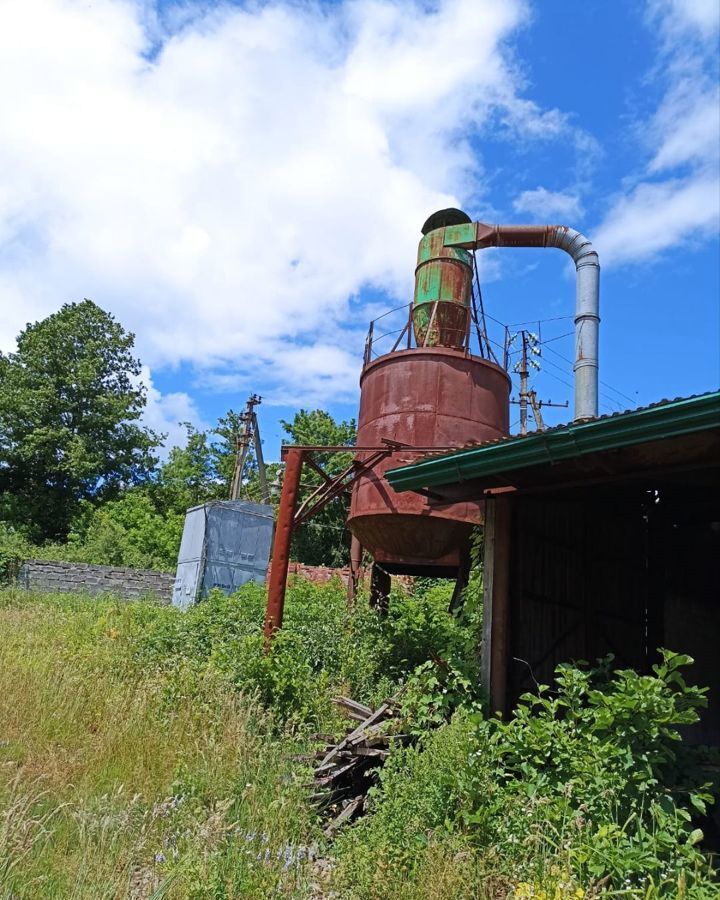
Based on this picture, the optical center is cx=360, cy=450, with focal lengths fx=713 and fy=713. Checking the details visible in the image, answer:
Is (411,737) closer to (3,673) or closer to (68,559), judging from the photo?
(3,673)

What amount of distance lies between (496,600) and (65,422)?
29.5 meters

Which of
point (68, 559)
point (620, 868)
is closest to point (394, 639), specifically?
point (620, 868)

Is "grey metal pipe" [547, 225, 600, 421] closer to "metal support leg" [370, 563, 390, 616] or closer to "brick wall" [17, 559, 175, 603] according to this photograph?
"metal support leg" [370, 563, 390, 616]

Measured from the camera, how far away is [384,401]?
11383mm

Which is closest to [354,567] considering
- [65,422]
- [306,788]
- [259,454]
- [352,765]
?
[352,765]

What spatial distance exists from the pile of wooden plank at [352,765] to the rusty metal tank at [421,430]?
408 centimetres

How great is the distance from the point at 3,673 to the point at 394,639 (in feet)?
14.5

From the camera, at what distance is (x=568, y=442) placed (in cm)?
542

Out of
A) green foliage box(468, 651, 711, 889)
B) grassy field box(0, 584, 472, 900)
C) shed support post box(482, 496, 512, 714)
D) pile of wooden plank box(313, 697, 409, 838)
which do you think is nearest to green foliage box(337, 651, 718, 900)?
green foliage box(468, 651, 711, 889)

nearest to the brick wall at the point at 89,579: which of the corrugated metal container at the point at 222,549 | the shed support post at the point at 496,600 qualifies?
the corrugated metal container at the point at 222,549

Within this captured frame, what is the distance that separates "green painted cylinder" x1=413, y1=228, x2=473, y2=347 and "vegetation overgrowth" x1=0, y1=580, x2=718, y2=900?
6054mm

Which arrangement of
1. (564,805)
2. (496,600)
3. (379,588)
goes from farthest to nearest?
(379,588) → (496,600) → (564,805)

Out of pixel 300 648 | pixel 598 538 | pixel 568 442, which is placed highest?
Answer: pixel 568 442

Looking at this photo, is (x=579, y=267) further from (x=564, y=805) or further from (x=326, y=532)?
(x=326, y=532)
